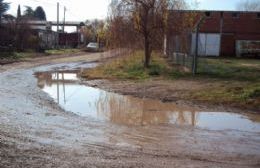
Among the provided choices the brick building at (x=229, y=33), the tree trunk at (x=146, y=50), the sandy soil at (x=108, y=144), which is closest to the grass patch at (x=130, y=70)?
the tree trunk at (x=146, y=50)

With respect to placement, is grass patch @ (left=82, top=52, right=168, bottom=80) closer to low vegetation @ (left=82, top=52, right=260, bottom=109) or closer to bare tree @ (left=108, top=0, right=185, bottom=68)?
low vegetation @ (left=82, top=52, right=260, bottom=109)

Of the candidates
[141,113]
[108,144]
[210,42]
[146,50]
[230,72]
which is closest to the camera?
[108,144]

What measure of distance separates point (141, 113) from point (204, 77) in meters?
9.75

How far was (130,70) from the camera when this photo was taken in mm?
29406

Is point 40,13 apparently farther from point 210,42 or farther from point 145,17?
point 145,17

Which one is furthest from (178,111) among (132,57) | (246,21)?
(246,21)

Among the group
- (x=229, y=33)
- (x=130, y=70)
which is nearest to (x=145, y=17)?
(x=130, y=70)

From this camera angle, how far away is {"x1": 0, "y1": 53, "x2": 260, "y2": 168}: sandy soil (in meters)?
8.51

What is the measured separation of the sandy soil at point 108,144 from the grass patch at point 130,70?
12334 millimetres

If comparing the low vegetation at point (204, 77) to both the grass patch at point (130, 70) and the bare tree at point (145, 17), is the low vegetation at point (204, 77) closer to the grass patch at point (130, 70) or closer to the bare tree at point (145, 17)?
the grass patch at point (130, 70)

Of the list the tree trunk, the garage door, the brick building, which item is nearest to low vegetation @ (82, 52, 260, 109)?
the tree trunk

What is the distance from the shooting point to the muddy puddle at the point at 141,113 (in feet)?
45.2

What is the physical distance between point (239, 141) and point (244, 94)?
22.9 feet

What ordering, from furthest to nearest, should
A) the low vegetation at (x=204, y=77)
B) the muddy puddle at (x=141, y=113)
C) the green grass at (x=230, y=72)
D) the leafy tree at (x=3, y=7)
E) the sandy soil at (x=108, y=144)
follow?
1. the leafy tree at (x=3, y=7)
2. the green grass at (x=230, y=72)
3. the low vegetation at (x=204, y=77)
4. the muddy puddle at (x=141, y=113)
5. the sandy soil at (x=108, y=144)
